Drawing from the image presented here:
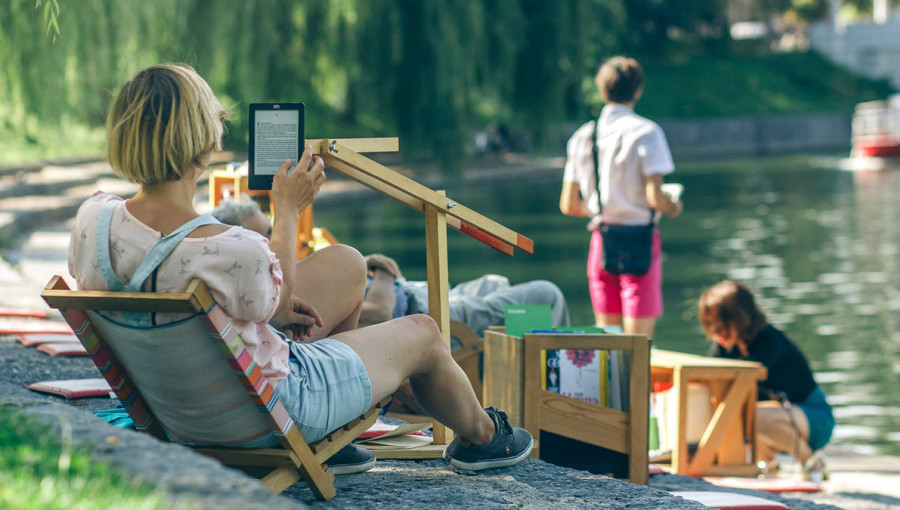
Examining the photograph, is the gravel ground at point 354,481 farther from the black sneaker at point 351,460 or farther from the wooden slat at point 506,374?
the wooden slat at point 506,374

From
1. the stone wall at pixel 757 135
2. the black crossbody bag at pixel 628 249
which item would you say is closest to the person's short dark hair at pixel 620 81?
the black crossbody bag at pixel 628 249

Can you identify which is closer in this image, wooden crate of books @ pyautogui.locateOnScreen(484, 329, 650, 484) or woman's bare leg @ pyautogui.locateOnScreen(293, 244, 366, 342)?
woman's bare leg @ pyautogui.locateOnScreen(293, 244, 366, 342)

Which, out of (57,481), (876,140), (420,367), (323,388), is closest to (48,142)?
(420,367)

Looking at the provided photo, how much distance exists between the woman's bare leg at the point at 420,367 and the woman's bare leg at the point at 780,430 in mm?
2564

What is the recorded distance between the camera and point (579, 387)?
4.46 meters

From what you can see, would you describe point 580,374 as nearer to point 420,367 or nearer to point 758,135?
point 420,367

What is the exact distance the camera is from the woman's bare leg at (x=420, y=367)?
3.33 metres

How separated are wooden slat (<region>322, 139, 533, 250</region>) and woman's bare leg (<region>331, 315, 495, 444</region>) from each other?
0.35 meters

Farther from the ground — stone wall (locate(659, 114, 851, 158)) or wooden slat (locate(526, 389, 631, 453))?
stone wall (locate(659, 114, 851, 158))

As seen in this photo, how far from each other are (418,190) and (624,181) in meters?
2.48

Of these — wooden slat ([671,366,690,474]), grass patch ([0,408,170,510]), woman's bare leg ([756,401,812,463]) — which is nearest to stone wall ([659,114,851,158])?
woman's bare leg ([756,401,812,463])

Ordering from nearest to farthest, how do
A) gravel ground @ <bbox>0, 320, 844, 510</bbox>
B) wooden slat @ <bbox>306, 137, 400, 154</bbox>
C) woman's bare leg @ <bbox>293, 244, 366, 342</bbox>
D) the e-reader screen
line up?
gravel ground @ <bbox>0, 320, 844, 510</bbox>, the e-reader screen, wooden slat @ <bbox>306, 137, 400, 154</bbox>, woman's bare leg @ <bbox>293, 244, 366, 342</bbox>

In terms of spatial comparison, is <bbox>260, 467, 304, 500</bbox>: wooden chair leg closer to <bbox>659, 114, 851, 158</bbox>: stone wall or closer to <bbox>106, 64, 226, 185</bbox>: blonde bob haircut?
<bbox>106, 64, 226, 185</bbox>: blonde bob haircut

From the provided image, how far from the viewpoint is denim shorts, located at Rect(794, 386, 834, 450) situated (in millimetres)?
5820
